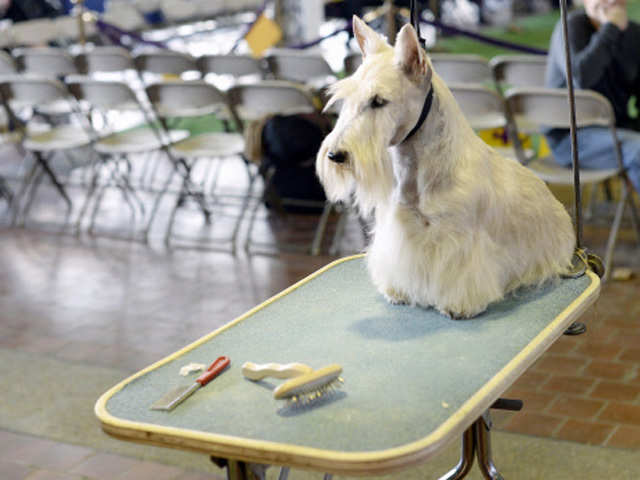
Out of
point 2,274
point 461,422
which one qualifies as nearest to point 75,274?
point 2,274

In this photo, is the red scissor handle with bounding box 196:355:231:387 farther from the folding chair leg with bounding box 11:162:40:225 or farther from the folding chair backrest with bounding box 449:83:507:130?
the folding chair leg with bounding box 11:162:40:225

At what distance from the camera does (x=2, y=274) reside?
209 inches

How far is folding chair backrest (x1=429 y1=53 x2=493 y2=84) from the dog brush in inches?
161

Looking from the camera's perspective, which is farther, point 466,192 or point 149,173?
point 149,173

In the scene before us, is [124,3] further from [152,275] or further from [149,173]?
[152,275]

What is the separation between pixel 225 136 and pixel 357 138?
4.06 m

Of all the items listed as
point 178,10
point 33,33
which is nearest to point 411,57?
point 33,33

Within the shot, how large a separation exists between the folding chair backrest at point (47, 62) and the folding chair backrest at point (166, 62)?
637mm

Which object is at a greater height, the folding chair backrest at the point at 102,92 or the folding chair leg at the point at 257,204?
the folding chair backrest at the point at 102,92

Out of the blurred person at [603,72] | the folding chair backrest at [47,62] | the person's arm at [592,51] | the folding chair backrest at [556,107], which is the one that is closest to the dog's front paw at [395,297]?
the folding chair backrest at [556,107]

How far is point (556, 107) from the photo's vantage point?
4.43m

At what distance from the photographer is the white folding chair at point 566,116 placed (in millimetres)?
4316

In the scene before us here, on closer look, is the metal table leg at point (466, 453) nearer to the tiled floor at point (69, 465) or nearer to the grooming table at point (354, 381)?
the grooming table at point (354, 381)

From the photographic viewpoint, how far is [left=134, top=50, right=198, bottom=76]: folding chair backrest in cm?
655
